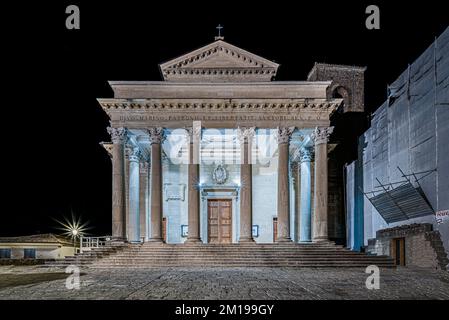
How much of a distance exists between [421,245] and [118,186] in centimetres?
1451

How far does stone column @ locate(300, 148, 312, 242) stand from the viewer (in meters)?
27.2

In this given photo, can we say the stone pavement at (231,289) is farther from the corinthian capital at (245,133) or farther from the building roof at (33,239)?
the building roof at (33,239)


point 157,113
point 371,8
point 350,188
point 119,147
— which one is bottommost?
point 350,188

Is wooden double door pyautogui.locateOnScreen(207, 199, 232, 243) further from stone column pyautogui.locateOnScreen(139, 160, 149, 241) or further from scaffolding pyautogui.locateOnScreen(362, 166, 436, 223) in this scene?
scaffolding pyautogui.locateOnScreen(362, 166, 436, 223)

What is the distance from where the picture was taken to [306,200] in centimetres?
2723

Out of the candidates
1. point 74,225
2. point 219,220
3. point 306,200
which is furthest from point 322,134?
point 74,225

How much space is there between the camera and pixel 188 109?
2444 centimetres

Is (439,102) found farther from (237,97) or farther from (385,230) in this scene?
(237,97)

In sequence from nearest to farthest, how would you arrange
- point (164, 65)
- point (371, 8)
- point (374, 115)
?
point (371, 8) → point (374, 115) → point (164, 65)

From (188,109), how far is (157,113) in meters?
1.62

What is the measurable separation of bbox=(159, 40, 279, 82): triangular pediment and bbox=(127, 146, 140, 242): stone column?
5504mm

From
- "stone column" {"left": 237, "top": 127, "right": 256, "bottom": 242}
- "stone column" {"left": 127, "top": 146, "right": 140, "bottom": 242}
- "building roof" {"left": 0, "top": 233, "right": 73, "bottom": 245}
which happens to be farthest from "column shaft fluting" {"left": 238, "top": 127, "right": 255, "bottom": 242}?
"building roof" {"left": 0, "top": 233, "right": 73, "bottom": 245}

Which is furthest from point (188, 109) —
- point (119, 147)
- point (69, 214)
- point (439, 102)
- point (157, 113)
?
point (69, 214)

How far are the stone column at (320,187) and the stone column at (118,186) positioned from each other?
981 cm
